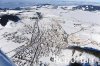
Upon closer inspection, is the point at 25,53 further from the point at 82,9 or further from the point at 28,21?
the point at 82,9

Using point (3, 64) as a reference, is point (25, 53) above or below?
below

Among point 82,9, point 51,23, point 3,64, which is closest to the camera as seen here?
point 3,64

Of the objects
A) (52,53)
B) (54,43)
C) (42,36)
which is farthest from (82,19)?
(52,53)

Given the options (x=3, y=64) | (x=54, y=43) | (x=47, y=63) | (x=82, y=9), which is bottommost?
(x=82, y=9)

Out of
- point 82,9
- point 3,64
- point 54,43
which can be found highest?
point 3,64

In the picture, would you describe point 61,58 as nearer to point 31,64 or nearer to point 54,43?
point 31,64

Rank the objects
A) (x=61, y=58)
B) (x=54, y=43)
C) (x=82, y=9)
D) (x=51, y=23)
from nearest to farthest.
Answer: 1. (x=61, y=58)
2. (x=54, y=43)
3. (x=51, y=23)
4. (x=82, y=9)

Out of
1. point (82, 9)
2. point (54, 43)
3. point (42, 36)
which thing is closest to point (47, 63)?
point (54, 43)

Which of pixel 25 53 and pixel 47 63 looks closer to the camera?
pixel 47 63

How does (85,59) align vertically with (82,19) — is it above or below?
above
